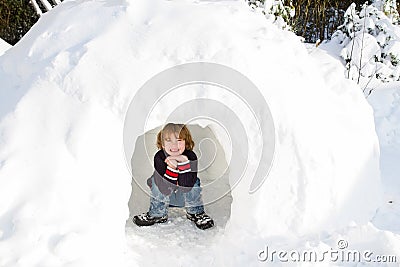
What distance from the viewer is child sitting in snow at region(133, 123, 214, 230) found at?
3490mm

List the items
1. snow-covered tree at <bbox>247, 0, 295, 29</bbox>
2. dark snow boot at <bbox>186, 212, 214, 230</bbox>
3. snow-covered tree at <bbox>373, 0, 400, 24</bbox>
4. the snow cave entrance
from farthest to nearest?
snow-covered tree at <bbox>373, 0, 400, 24</bbox>
snow-covered tree at <bbox>247, 0, 295, 29</bbox>
the snow cave entrance
dark snow boot at <bbox>186, 212, 214, 230</bbox>

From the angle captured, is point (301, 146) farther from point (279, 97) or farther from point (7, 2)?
point (7, 2)

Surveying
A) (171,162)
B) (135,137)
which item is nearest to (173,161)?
(171,162)

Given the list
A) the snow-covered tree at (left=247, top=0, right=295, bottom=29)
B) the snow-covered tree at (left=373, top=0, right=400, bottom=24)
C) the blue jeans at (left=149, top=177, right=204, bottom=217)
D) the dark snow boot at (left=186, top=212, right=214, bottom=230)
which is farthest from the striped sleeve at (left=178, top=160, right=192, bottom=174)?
the snow-covered tree at (left=373, top=0, right=400, bottom=24)

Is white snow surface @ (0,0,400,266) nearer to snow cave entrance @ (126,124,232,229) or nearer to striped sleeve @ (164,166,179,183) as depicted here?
snow cave entrance @ (126,124,232,229)

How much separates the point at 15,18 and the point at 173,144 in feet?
25.0

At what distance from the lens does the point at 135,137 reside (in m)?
2.89

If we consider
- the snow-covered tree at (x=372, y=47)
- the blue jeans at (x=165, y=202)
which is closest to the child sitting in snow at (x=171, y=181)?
the blue jeans at (x=165, y=202)

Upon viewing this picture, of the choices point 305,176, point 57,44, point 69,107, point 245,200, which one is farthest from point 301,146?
point 57,44

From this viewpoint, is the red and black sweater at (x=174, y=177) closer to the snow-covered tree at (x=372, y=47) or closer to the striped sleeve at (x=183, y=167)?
the striped sleeve at (x=183, y=167)

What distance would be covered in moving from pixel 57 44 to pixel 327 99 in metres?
1.81

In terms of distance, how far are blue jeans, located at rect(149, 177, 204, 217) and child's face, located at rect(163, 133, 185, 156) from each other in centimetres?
24

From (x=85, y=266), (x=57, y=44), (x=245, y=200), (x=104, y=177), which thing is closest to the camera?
(x=85, y=266)

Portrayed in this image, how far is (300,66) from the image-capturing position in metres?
3.37
